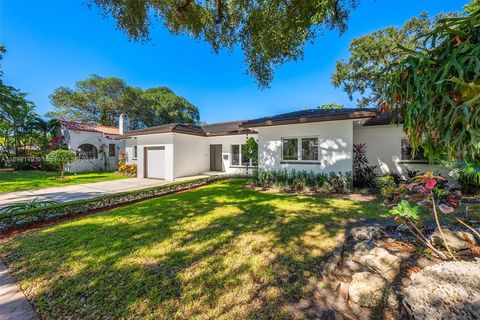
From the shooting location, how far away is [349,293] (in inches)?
96.4

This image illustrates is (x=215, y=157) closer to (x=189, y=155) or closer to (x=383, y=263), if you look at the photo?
(x=189, y=155)

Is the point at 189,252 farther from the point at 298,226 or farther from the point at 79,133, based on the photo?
the point at 79,133

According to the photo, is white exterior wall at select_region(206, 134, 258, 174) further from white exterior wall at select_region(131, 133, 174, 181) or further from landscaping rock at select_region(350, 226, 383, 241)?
landscaping rock at select_region(350, 226, 383, 241)

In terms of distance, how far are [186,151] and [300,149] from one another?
842 centimetres

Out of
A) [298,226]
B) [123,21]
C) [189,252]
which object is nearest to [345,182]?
[298,226]

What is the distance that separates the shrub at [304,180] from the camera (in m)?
8.73

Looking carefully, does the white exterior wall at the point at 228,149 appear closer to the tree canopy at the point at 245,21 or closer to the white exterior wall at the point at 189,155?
the white exterior wall at the point at 189,155

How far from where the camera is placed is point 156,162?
14359 mm

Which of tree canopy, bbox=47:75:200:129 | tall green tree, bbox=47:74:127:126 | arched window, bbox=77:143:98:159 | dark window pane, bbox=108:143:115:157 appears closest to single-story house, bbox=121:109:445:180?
dark window pane, bbox=108:143:115:157

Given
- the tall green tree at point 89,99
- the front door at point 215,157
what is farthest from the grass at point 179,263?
the tall green tree at point 89,99

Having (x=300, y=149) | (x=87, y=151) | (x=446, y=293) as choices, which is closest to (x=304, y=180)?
(x=300, y=149)

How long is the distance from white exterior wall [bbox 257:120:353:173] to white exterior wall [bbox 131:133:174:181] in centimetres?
638

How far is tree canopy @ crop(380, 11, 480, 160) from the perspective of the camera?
6.98ft

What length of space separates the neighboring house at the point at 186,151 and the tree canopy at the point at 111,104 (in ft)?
54.8
